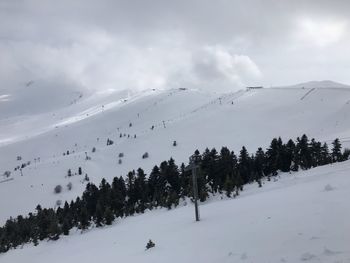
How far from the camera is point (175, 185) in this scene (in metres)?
58.6

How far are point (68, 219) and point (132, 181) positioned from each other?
10.9 metres

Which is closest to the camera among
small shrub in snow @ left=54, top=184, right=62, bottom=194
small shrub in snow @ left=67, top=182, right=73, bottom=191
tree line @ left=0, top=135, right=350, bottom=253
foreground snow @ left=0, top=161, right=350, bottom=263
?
foreground snow @ left=0, top=161, right=350, bottom=263

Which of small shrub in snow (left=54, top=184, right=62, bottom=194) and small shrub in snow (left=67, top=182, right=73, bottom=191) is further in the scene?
small shrub in snow (left=67, top=182, right=73, bottom=191)

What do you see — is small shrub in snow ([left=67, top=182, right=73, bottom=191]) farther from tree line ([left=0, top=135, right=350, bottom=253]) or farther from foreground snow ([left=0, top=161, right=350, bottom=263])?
foreground snow ([left=0, top=161, right=350, bottom=263])

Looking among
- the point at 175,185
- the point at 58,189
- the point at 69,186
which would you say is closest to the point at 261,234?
the point at 175,185

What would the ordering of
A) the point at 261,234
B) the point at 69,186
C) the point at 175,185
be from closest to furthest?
the point at 261,234
the point at 175,185
the point at 69,186

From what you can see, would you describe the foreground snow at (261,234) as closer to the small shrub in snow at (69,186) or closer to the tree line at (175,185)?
the tree line at (175,185)

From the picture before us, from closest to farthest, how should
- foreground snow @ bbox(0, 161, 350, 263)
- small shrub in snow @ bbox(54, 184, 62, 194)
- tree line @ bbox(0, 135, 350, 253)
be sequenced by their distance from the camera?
foreground snow @ bbox(0, 161, 350, 263) < tree line @ bbox(0, 135, 350, 253) < small shrub in snow @ bbox(54, 184, 62, 194)

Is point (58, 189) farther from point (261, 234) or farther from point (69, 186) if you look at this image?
point (261, 234)

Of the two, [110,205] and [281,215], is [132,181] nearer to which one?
[110,205]

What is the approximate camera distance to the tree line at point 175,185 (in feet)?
171

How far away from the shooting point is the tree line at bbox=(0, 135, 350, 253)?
52062 millimetres

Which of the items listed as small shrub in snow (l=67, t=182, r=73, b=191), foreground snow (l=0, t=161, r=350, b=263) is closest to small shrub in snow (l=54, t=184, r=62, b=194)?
small shrub in snow (l=67, t=182, r=73, b=191)

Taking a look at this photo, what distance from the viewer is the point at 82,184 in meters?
137
